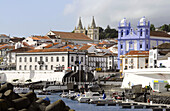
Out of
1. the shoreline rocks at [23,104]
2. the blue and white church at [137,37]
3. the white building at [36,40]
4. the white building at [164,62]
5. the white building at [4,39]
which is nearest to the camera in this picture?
the shoreline rocks at [23,104]

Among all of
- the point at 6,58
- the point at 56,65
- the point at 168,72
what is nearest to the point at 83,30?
the point at 6,58

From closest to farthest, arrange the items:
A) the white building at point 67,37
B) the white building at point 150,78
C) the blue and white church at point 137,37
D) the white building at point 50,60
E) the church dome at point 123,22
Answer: the white building at point 150,78 → the white building at point 50,60 → the blue and white church at point 137,37 → the church dome at point 123,22 → the white building at point 67,37

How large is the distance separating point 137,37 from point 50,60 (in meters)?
22.1

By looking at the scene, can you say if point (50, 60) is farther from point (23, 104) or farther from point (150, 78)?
point (23, 104)

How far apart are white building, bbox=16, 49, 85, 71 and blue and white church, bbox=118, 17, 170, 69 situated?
14.7m

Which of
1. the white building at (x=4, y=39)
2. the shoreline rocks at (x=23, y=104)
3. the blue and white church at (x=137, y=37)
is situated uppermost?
the white building at (x=4, y=39)

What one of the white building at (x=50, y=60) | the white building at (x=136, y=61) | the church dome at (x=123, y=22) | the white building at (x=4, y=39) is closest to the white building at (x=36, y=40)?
the white building at (x=4, y=39)

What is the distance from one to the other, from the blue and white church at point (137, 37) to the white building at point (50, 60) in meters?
14.7

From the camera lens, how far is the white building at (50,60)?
83.6 metres

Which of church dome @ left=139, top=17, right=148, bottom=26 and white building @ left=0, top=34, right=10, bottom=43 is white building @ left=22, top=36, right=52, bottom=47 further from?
church dome @ left=139, top=17, right=148, bottom=26

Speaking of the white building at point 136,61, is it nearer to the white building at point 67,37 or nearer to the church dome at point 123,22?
the church dome at point 123,22

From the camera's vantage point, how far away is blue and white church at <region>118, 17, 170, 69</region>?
315 feet

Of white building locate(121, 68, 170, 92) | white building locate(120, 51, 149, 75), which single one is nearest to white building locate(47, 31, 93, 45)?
white building locate(120, 51, 149, 75)

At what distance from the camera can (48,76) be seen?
82125 millimetres
